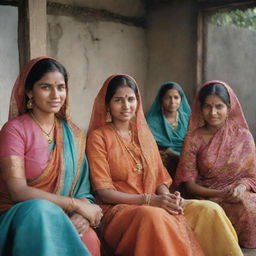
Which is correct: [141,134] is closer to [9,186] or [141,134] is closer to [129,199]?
[129,199]

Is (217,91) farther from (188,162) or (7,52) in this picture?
(7,52)

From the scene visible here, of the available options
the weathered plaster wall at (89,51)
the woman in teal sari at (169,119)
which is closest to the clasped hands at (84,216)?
the woman in teal sari at (169,119)

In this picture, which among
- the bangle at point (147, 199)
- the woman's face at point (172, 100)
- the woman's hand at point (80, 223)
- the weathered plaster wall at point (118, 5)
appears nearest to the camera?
the woman's hand at point (80, 223)

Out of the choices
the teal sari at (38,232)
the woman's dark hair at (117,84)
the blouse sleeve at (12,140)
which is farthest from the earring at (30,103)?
the teal sari at (38,232)

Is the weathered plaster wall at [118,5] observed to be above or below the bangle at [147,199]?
above

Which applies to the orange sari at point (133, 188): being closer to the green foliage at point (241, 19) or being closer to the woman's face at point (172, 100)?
the woman's face at point (172, 100)

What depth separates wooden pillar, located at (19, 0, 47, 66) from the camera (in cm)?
520

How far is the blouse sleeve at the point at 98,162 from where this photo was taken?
340cm

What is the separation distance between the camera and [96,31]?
6977 millimetres

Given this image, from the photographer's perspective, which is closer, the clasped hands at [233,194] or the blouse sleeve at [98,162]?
the blouse sleeve at [98,162]

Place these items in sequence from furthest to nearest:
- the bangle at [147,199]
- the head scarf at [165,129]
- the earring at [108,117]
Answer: the head scarf at [165,129]
the earring at [108,117]
the bangle at [147,199]

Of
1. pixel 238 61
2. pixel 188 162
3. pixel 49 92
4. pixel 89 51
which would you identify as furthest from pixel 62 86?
pixel 238 61

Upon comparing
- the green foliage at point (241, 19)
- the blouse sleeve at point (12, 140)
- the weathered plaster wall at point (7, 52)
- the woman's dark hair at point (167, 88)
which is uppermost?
the green foliage at point (241, 19)

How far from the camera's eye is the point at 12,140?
299cm
